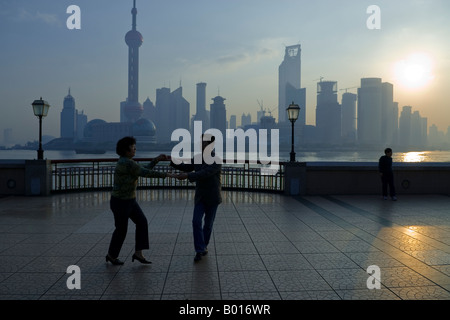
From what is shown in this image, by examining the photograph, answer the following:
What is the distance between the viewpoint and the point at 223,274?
517 centimetres

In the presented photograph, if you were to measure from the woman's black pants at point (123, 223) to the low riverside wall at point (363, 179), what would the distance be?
28.0 ft

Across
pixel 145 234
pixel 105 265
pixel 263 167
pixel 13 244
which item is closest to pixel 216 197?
pixel 145 234

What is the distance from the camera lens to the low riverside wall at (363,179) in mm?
13570

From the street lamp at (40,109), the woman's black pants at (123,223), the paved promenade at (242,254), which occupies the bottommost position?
the paved promenade at (242,254)

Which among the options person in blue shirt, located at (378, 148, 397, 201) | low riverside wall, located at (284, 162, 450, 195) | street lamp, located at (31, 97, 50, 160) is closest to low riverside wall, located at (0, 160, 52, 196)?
street lamp, located at (31, 97, 50, 160)

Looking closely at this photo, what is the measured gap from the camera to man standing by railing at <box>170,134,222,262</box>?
5.71 metres

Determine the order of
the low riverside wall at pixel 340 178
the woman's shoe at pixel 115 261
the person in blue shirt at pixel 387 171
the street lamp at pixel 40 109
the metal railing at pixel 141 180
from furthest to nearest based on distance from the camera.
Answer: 1. the metal railing at pixel 141 180
2. the street lamp at pixel 40 109
3. the low riverside wall at pixel 340 178
4. the person in blue shirt at pixel 387 171
5. the woman's shoe at pixel 115 261

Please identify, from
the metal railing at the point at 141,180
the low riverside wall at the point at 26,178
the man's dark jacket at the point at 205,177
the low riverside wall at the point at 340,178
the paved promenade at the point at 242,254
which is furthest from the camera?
the metal railing at the point at 141,180

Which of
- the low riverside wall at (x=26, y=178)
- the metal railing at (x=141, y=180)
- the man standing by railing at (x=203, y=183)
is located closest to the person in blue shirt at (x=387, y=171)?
the metal railing at (x=141, y=180)

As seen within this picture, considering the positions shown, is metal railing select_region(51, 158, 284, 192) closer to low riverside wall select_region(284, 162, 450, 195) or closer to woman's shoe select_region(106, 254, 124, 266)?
low riverside wall select_region(284, 162, 450, 195)

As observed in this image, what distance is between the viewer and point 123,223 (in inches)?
217

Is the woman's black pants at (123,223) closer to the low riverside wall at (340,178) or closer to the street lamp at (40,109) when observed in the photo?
the low riverside wall at (340,178)

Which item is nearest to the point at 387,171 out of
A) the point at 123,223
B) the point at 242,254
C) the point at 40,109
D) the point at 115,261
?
the point at 242,254

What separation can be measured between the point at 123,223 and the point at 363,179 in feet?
34.5
